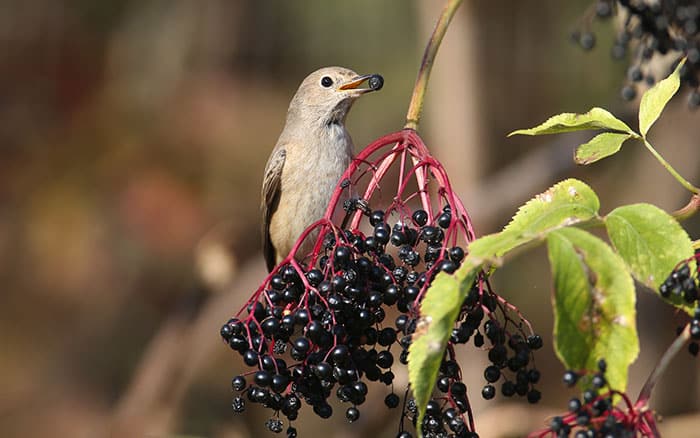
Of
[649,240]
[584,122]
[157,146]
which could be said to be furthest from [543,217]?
[157,146]

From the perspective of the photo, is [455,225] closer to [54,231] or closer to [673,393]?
[673,393]

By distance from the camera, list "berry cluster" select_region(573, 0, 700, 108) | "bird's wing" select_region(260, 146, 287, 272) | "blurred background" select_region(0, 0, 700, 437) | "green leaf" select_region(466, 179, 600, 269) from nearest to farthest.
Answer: "green leaf" select_region(466, 179, 600, 269)
"berry cluster" select_region(573, 0, 700, 108)
"bird's wing" select_region(260, 146, 287, 272)
"blurred background" select_region(0, 0, 700, 437)

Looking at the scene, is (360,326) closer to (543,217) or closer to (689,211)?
(543,217)

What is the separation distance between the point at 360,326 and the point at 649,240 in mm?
759

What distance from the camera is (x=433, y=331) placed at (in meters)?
1.95

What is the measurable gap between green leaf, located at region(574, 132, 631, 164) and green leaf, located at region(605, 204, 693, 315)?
42 centimetres

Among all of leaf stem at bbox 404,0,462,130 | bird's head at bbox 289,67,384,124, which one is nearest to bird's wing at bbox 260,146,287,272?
bird's head at bbox 289,67,384,124

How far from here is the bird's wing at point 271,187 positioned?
17.0ft

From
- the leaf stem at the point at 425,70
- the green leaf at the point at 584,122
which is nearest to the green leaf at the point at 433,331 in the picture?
the green leaf at the point at 584,122

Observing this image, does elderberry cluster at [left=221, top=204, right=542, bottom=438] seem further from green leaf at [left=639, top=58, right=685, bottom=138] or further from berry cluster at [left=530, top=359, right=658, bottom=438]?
green leaf at [left=639, top=58, right=685, bottom=138]

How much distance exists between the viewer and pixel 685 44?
11.7ft

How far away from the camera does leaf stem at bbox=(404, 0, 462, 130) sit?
277 centimetres

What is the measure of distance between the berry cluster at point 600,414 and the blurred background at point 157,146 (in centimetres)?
574

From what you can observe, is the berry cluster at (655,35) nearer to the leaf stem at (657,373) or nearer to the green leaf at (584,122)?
the green leaf at (584,122)
